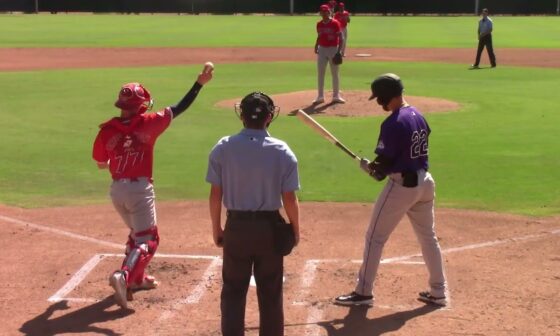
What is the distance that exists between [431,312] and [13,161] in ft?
28.0

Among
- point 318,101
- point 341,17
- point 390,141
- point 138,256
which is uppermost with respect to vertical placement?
point 341,17

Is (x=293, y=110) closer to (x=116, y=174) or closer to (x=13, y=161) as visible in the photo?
(x=13, y=161)

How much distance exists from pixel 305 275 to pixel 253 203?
253 cm

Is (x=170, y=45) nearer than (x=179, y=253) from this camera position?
No

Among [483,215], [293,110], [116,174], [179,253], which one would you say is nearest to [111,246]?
[179,253]

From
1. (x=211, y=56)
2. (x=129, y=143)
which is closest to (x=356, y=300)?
(x=129, y=143)

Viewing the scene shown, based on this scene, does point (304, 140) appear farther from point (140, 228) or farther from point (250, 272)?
point (250, 272)

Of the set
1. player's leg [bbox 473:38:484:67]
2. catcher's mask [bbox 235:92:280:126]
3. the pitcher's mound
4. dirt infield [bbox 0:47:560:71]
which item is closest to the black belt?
catcher's mask [bbox 235:92:280:126]

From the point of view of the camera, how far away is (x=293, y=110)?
17812 mm

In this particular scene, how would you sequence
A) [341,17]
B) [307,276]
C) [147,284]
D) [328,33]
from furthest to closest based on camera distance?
[341,17] → [328,33] → [307,276] → [147,284]

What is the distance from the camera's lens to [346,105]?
727 inches

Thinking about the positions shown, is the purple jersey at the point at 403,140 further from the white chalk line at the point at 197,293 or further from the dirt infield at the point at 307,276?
the white chalk line at the point at 197,293

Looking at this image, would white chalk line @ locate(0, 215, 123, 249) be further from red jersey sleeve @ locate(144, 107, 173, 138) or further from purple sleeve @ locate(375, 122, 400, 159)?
purple sleeve @ locate(375, 122, 400, 159)

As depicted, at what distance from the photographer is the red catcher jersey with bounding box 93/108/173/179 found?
6750 millimetres
